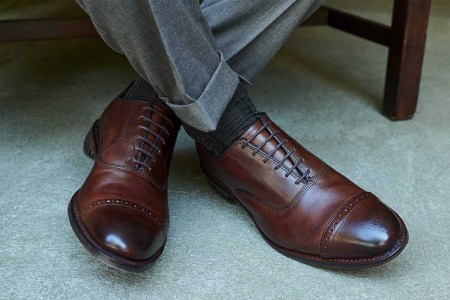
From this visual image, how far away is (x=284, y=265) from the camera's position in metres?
0.52

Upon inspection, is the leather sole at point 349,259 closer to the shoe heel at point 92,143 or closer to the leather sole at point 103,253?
the leather sole at point 103,253

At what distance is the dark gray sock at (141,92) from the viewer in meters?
0.60

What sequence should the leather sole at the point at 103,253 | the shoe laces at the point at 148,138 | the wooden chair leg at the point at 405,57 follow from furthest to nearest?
the wooden chair leg at the point at 405,57 < the shoe laces at the point at 148,138 < the leather sole at the point at 103,253

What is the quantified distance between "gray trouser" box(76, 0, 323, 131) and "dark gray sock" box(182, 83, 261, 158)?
20 millimetres

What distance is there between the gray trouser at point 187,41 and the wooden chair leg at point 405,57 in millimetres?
305

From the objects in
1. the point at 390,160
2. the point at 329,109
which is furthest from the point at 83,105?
the point at 390,160

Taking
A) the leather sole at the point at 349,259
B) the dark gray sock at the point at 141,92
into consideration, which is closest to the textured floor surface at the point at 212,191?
the leather sole at the point at 349,259

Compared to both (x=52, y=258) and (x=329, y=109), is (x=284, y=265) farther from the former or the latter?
(x=329, y=109)

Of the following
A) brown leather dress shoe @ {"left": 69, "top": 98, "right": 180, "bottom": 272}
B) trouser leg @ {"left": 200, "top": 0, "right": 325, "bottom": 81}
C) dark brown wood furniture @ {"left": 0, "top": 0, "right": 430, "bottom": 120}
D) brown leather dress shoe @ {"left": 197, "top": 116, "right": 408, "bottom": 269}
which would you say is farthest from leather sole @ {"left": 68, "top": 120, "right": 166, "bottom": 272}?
dark brown wood furniture @ {"left": 0, "top": 0, "right": 430, "bottom": 120}

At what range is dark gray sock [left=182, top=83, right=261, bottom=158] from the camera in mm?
546

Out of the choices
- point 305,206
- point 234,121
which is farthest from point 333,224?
point 234,121

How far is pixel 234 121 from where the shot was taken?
0.55m

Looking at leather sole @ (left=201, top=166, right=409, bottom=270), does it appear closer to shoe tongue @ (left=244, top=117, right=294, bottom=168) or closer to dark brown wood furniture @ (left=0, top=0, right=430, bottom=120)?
shoe tongue @ (left=244, top=117, right=294, bottom=168)

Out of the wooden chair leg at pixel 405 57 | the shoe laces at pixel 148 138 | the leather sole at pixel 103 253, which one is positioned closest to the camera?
the leather sole at pixel 103 253
